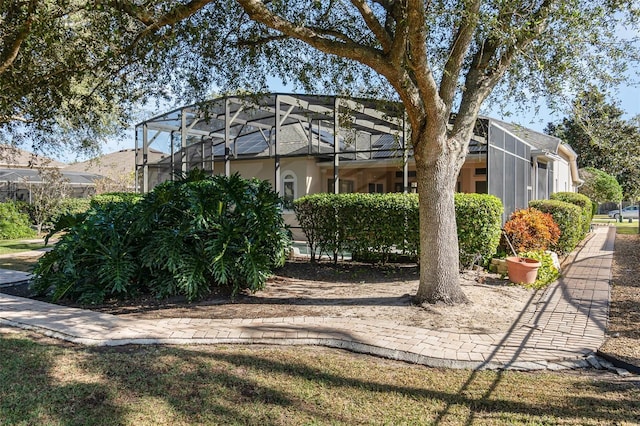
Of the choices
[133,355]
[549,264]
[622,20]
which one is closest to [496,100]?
[622,20]

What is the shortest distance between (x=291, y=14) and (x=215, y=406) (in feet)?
21.9

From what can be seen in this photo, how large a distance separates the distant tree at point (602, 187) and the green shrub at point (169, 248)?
24.1 meters

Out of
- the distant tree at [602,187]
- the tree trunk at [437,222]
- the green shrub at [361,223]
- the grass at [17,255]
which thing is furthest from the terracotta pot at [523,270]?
the distant tree at [602,187]

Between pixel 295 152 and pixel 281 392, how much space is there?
12741 millimetres

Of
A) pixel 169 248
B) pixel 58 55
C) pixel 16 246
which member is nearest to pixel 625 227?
pixel 169 248

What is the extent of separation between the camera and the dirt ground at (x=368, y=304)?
5554 mm

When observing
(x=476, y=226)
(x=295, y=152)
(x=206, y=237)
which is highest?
(x=295, y=152)

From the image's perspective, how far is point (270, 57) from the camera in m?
8.34

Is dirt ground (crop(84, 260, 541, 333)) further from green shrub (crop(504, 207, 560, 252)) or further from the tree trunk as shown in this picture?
green shrub (crop(504, 207, 560, 252))

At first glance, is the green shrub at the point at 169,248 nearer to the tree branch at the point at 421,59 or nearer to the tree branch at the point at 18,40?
the tree branch at the point at 18,40

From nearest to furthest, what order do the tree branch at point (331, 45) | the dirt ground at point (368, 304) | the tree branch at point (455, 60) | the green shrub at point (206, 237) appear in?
the tree branch at point (331, 45), the dirt ground at point (368, 304), the tree branch at point (455, 60), the green shrub at point (206, 237)

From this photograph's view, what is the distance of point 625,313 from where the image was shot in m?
5.87

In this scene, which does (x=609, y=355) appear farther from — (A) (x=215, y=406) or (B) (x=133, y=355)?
(B) (x=133, y=355)

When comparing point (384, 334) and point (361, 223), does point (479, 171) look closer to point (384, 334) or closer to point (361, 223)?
point (361, 223)
